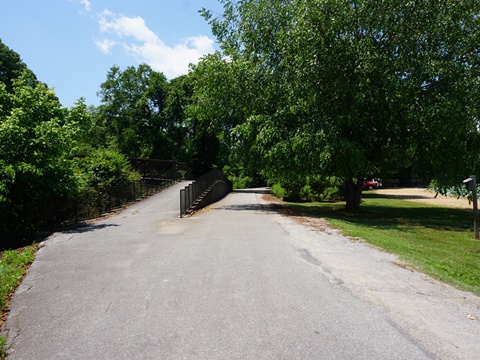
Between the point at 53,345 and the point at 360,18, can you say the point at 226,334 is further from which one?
the point at 360,18

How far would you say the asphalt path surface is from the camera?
414 cm

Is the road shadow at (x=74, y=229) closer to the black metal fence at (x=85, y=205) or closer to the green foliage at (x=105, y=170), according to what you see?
the black metal fence at (x=85, y=205)

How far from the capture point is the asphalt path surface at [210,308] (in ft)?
13.6

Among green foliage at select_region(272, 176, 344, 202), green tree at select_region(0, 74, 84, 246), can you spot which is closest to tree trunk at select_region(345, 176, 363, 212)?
green foliage at select_region(272, 176, 344, 202)

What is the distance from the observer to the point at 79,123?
14734 millimetres

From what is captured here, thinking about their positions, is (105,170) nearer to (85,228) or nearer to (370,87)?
(85,228)

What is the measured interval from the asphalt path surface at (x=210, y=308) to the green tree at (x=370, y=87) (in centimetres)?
983

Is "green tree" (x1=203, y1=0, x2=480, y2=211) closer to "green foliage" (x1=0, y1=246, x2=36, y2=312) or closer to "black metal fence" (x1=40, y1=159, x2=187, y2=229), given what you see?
"black metal fence" (x1=40, y1=159, x2=187, y2=229)

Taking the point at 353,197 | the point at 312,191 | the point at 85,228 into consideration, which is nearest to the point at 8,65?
the point at 312,191

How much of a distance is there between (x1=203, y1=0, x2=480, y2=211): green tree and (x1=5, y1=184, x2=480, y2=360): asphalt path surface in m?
9.83

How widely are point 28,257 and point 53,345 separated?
17.2 ft

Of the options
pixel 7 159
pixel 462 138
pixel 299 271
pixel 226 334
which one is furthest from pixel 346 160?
pixel 226 334

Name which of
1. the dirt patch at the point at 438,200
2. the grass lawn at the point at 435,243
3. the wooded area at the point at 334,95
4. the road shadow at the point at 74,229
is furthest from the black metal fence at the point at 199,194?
the dirt patch at the point at 438,200

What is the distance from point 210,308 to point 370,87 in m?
15.9
